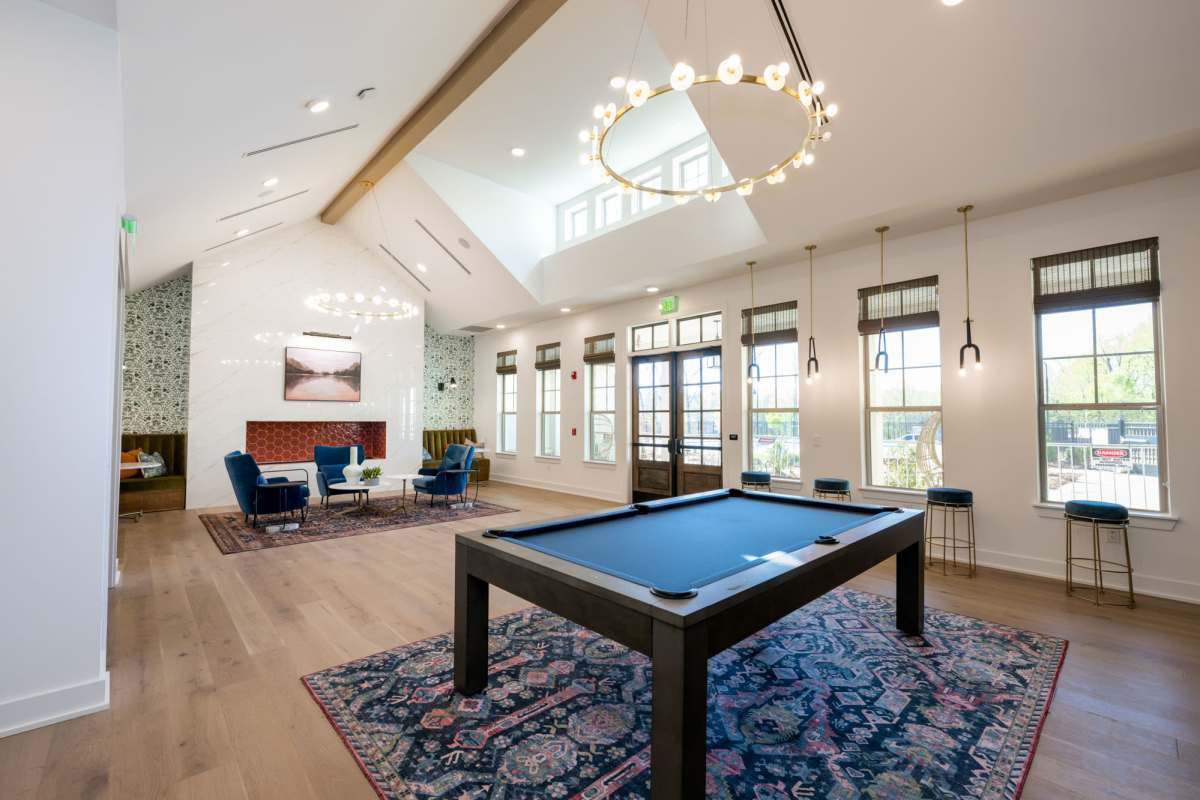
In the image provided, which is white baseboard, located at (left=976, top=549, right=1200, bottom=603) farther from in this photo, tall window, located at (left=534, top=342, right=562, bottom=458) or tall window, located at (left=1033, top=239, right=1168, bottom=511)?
tall window, located at (left=534, top=342, right=562, bottom=458)

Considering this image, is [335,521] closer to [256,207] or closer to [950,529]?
[256,207]

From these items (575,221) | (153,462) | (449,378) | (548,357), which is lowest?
(153,462)

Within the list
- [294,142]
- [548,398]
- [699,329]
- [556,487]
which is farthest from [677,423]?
[294,142]

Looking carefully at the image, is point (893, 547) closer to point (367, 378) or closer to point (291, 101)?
point (291, 101)

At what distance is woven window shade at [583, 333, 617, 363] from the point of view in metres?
8.56

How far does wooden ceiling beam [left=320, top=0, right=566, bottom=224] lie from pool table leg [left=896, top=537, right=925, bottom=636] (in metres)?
4.59

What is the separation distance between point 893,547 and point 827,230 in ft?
11.2

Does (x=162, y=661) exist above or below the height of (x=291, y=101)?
below

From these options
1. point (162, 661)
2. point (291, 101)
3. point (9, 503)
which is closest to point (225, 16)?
point (291, 101)

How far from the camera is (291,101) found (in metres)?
4.25

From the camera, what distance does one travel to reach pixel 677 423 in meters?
7.71

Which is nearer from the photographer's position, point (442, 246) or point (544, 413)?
point (442, 246)

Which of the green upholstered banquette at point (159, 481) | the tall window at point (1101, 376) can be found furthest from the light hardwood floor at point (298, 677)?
the green upholstered banquette at point (159, 481)

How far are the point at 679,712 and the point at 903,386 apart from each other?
16.5 ft
